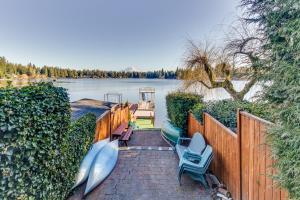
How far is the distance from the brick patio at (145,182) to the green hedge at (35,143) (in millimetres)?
963

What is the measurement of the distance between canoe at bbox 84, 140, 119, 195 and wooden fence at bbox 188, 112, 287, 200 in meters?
2.57

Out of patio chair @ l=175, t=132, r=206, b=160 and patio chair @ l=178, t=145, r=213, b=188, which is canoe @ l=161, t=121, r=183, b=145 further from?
patio chair @ l=178, t=145, r=213, b=188

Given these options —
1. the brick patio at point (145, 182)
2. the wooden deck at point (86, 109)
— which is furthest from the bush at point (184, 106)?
the wooden deck at point (86, 109)

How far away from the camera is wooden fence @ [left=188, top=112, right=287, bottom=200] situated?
109 inches

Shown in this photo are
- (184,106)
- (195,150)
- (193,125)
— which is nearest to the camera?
(195,150)

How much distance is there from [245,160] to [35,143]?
3116mm

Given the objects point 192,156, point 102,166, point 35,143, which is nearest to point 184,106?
point 192,156

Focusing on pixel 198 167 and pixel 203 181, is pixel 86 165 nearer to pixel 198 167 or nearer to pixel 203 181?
pixel 198 167

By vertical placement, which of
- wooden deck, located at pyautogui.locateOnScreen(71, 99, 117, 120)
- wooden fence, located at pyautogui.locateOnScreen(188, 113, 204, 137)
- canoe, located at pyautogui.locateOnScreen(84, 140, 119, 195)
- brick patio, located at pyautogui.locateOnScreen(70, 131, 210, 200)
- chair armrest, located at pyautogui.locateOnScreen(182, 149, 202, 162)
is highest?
wooden deck, located at pyautogui.locateOnScreen(71, 99, 117, 120)

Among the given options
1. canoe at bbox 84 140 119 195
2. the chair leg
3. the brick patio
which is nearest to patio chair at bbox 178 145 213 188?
the chair leg

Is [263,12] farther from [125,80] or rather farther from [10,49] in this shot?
[125,80]

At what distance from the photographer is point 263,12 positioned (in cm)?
230

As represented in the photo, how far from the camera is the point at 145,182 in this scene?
503 cm

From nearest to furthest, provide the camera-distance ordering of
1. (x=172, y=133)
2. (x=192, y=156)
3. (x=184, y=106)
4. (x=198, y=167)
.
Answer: (x=198, y=167) < (x=192, y=156) < (x=172, y=133) < (x=184, y=106)
